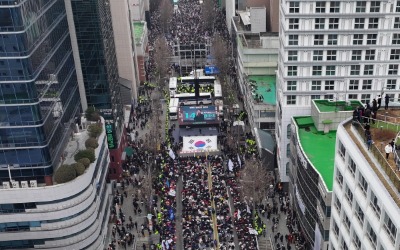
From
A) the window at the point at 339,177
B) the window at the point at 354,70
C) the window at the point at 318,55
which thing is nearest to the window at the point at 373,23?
the window at the point at 354,70

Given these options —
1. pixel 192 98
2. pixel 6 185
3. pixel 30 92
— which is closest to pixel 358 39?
pixel 30 92

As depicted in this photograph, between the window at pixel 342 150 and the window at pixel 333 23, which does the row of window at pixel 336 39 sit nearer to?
the window at pixel 333 23

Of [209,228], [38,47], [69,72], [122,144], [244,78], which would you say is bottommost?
[209,228]

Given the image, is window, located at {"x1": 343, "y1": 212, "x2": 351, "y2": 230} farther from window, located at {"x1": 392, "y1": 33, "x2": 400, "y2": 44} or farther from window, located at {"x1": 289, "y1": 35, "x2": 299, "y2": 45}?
window, located at {"x1": 392, "y1": 33, "x2": 400, "y2": 44}

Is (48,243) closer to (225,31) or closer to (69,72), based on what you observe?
(69,72)

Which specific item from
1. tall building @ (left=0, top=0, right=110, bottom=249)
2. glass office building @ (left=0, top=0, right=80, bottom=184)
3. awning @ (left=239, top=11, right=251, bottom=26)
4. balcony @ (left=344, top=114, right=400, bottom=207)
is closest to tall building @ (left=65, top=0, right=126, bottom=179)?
glass office building @ (left=0, top=0, right=80, bottom=184)

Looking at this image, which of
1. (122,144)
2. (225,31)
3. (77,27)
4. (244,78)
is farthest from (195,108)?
(225,31)

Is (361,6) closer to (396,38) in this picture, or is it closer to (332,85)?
(396,38)
